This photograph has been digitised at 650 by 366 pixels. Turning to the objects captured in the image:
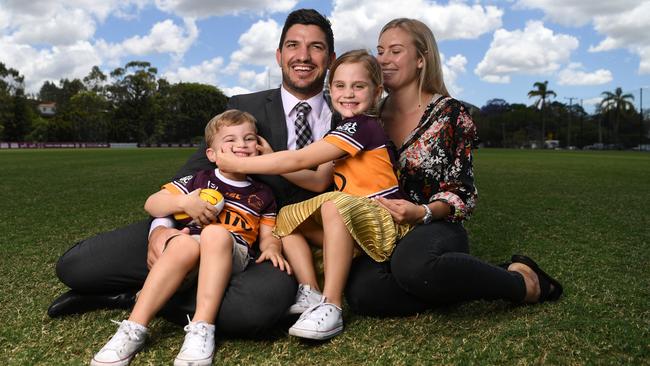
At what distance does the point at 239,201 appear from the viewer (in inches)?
114

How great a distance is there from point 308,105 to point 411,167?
0.73 meters

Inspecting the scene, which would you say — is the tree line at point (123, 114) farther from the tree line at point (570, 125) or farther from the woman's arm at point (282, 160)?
the woman's arm at point (282, 160)

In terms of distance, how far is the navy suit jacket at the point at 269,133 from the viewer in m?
3.26

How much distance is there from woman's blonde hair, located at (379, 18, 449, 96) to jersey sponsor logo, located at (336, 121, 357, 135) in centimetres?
63

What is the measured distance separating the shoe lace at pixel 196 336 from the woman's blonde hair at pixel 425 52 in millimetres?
1825

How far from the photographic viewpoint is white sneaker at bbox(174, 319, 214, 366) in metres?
2.25

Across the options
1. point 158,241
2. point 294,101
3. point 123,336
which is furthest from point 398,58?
point 123,336

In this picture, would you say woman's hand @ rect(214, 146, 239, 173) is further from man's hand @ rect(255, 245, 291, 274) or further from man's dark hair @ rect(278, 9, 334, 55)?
man's dark hair @ rect(278, 9, 334, 55)

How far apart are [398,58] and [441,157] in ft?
2.01

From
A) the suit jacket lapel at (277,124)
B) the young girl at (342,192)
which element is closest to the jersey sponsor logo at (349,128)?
the young girl at (342,192)

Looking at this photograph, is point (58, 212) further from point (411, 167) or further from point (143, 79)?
point (143, 79)

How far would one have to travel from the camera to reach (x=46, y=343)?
2559 millimetres

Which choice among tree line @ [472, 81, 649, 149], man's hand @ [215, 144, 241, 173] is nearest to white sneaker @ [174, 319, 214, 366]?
man's hand @ [215, 144, 241, 173]

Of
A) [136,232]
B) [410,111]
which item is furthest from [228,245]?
[410,111]
